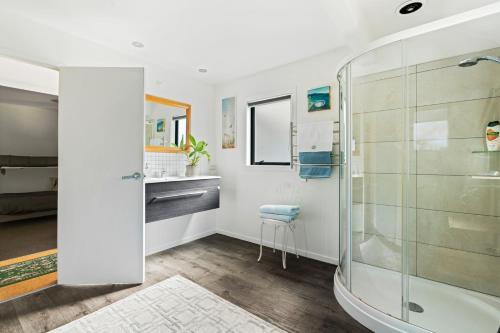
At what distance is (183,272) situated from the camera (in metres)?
2.47

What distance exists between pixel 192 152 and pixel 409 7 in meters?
2.70

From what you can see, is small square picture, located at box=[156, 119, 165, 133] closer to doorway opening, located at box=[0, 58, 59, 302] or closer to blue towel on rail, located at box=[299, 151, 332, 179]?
doorway opening, located at box=[0, 58, 59, 302]

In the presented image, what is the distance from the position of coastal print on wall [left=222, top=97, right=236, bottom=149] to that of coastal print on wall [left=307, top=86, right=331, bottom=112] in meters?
1.19

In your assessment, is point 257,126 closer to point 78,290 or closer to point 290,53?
point 290,53

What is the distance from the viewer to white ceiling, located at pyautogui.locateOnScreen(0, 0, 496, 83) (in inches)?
74.1

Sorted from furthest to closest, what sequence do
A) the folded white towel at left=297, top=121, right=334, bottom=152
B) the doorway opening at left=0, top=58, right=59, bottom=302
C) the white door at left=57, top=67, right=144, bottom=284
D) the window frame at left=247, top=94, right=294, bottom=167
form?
the window frame at left=247, top=94, right=294, bottom=167
the doorway opening at left=0, top=58, right=59, bottom=302
the folded white towel at left=297, top=121, right=334, bottom=152
the white door at left=57, top=67, right=144, bottom=284

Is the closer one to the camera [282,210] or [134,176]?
[134,176]

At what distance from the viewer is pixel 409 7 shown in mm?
1867

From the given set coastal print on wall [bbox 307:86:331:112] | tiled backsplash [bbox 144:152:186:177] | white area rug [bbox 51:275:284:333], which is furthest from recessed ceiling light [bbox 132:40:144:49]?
white area rug [bbox 51:275:284:333]

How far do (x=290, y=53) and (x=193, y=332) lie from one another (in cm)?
272

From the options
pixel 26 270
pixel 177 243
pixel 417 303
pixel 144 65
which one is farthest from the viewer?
pixel 177 243

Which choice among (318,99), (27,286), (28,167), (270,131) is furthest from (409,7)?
(28,167)

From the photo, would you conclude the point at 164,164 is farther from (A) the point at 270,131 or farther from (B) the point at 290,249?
(B) the point at 290,249

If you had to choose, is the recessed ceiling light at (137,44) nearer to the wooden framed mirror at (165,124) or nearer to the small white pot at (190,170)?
the wooden framed mirror at (165,124)
